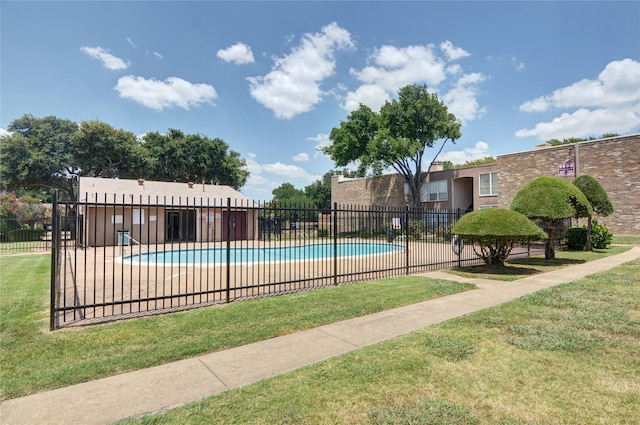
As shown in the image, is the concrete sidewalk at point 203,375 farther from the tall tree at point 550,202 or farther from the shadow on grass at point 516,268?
the tall tree at point 550,202

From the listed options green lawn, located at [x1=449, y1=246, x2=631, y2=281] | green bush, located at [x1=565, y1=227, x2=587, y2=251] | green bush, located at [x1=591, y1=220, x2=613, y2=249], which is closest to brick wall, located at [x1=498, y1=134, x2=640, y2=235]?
green bush, located at [x1=591, y1=220, x2=613, y2=249]

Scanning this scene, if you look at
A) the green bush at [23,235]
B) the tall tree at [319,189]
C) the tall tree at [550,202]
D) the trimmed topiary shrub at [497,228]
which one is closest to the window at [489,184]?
the tall tree at [550,202]

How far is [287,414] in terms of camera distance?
9.70ft

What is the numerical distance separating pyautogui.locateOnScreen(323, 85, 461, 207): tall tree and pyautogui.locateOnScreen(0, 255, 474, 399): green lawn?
85.5 ft

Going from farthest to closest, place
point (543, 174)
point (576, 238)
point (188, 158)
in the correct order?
point (188, 158), point (543, 174), point (576, 238)

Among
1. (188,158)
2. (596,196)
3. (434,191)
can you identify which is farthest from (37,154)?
(596,196)

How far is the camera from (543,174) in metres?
26.1

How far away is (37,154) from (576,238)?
→ 42897 mm

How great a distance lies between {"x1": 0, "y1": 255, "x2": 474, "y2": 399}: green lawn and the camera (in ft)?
12.8

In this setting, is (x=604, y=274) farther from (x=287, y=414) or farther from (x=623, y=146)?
(x=623, y=146)

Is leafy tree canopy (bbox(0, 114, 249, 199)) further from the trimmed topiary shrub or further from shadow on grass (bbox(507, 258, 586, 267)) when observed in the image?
shadow on grass (bbox(507, 258, 586, 267))

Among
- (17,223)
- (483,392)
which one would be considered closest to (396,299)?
(483,392)

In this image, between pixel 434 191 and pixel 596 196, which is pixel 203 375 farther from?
pixel 434 191

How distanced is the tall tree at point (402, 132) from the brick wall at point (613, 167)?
29.9ft
